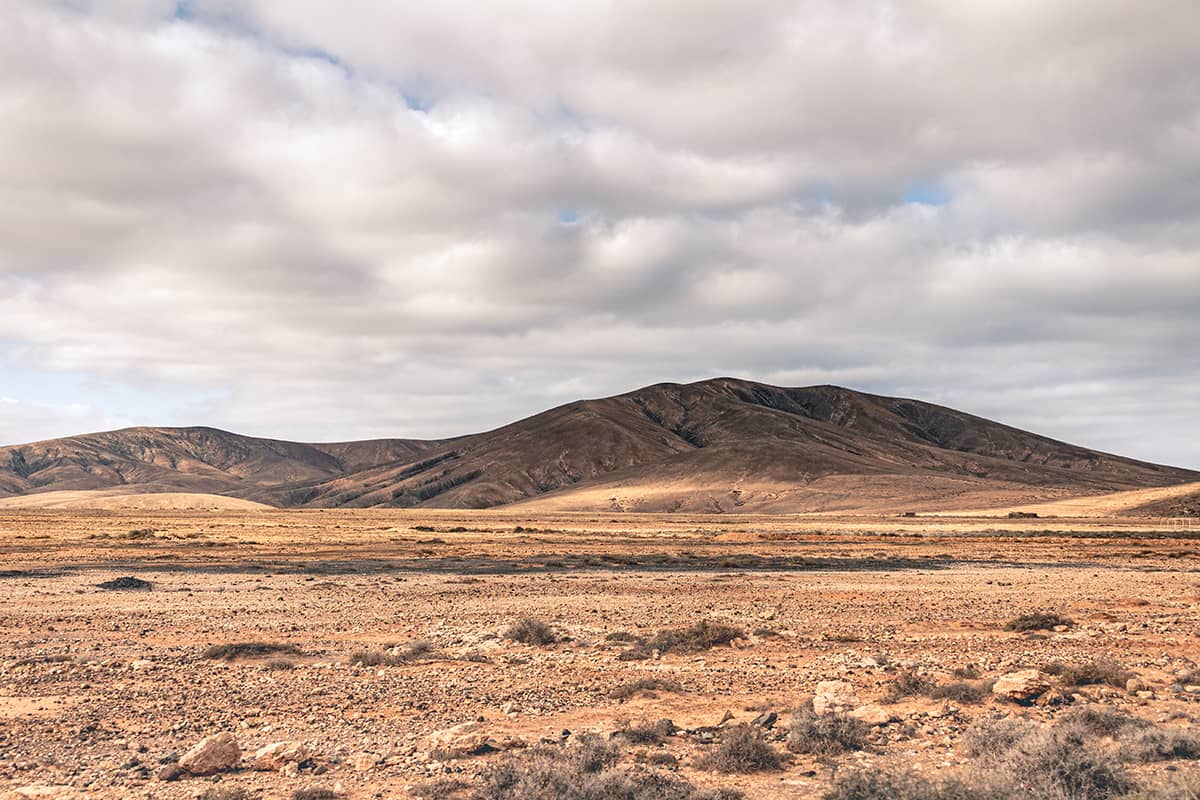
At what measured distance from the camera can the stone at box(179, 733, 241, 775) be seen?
9.68m

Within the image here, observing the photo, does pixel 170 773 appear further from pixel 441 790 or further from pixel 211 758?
pixel 441 790

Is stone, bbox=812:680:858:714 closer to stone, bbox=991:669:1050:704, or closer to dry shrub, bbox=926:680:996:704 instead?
dry shrub, bbox=926:680:996:704

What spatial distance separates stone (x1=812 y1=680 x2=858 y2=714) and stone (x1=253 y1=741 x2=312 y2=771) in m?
7.08

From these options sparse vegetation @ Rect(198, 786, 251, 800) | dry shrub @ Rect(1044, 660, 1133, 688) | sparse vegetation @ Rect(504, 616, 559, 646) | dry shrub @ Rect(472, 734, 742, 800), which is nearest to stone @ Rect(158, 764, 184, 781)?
sparse vegetation @ Rect(198, 786, 251, 800)

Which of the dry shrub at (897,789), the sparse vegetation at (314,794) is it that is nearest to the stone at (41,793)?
the sparse vegetation at (314,794)

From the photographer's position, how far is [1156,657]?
17.0 meters

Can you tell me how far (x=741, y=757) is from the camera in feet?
32.8

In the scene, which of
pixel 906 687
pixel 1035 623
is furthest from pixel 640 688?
pixel 1035 623

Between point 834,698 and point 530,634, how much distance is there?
8022 mm

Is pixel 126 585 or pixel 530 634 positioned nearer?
pixel 530 634

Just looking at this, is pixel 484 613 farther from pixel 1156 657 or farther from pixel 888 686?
pixel 1156 657

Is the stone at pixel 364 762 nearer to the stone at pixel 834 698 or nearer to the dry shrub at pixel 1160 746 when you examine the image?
the stone at pixel 834 698

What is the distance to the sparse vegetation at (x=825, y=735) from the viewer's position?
1059 cm

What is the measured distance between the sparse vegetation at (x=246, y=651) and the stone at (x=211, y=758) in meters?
7.42
